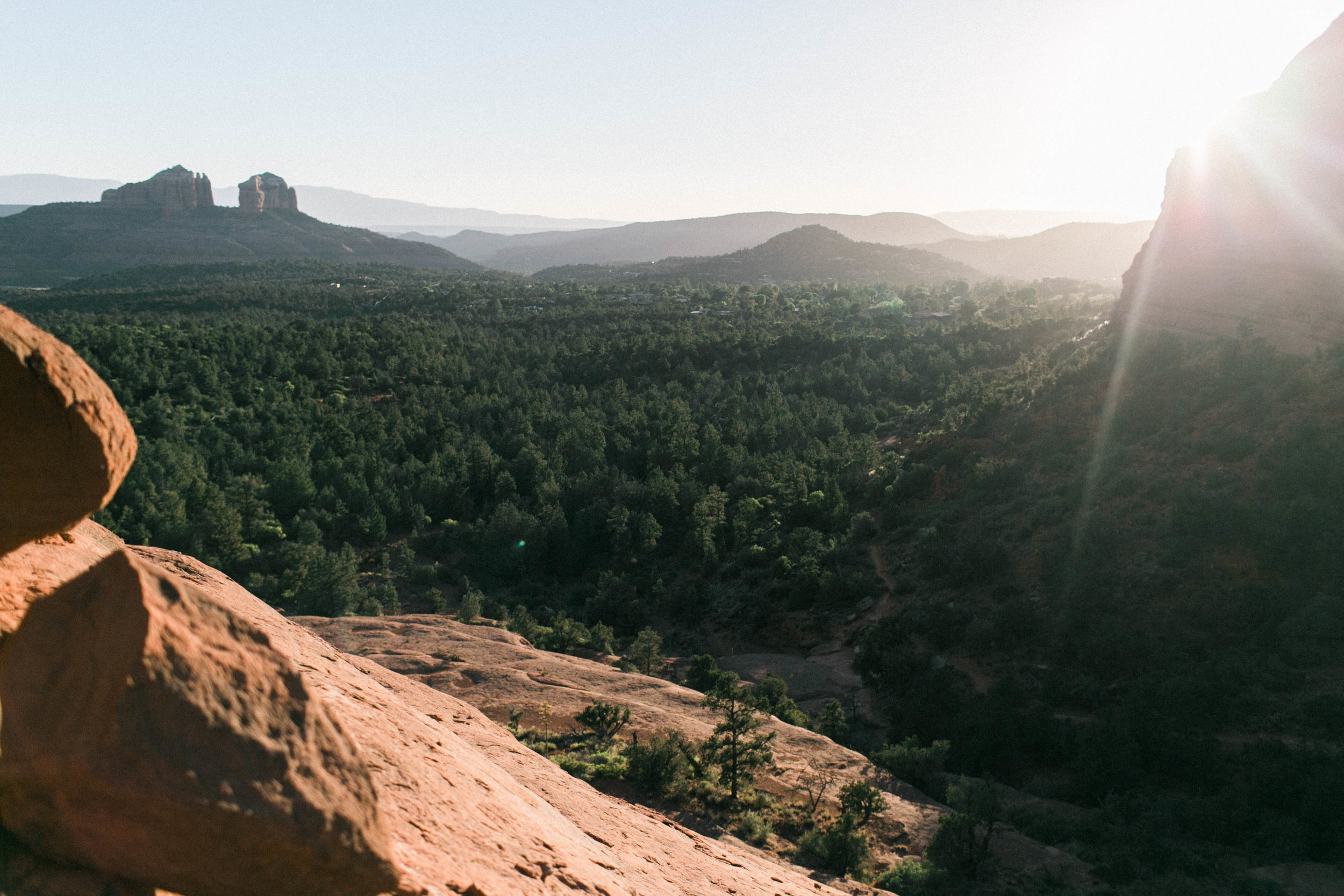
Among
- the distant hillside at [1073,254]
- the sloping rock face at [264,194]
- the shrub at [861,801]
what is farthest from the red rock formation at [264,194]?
the shrub at [861,801]

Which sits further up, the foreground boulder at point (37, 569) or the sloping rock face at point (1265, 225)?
the sloping rock face at point (1265, 225)

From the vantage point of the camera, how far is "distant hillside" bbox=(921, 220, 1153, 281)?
587 feet

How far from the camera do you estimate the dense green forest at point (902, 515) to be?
1639cm

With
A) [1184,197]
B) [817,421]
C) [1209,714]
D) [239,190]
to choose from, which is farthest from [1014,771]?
[239,190]

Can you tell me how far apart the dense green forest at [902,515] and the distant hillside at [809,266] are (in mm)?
76715

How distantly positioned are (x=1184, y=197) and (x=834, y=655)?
3269cm

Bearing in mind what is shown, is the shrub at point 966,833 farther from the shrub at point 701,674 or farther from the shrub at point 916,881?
the shrub at point 701,674

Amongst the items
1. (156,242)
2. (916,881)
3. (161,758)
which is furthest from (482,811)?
(156,242)

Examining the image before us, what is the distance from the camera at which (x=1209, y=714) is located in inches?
652

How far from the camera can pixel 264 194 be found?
614 feet

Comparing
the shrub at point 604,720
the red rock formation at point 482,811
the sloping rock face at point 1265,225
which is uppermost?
the sloping rock face at point 1265,225

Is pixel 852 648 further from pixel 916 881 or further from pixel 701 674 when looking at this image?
pixel 916 881

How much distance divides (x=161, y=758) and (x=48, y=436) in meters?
1.92

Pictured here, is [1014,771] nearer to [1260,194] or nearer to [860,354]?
[1260,194]
